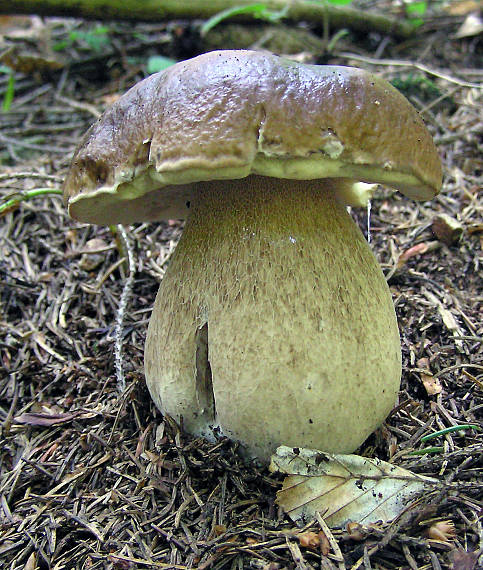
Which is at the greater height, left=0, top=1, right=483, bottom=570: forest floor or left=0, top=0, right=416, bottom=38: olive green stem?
left=0, top=0, right=416, bottom=38: olive green stem

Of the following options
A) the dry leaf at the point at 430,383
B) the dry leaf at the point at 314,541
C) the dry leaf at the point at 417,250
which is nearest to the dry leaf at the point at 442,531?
the dry leaf at the point at 314,541

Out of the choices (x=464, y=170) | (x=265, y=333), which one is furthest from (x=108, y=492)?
(x=464, y=170)

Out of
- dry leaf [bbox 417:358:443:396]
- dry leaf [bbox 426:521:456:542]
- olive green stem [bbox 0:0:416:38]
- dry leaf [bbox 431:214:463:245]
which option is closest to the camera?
dry leaf [bbox 426:521:456:542]

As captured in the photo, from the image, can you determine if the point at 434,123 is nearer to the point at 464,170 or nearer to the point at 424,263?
the point at 464,170

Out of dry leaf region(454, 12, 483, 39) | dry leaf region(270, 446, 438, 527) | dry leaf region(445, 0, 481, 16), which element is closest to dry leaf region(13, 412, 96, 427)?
dry leaf region(270, 446, 438, 527)

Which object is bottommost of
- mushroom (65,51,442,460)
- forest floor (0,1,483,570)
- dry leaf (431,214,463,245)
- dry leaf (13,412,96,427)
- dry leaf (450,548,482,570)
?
dry leaf (13,412,96,427)

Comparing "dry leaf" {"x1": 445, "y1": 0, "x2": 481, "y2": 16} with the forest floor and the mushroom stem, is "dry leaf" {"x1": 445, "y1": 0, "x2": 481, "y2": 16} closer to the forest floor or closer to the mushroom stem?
the forest floor

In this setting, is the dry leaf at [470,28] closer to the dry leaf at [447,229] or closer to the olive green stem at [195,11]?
the olive green stem at [195,11]
